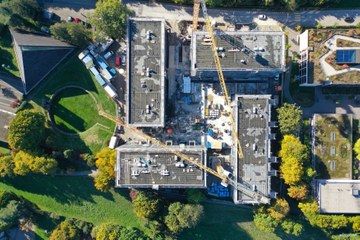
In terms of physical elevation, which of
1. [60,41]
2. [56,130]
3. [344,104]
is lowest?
[56,130]

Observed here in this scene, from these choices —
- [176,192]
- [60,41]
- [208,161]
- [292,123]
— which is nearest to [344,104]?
[292,123]

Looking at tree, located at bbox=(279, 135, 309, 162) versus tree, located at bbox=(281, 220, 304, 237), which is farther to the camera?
tree, located at bbox=(281, 220, 304, 237)

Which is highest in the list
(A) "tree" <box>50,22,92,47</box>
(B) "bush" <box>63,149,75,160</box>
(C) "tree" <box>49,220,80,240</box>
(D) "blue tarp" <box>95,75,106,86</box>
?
(A) "tree" <box>50,22,92,47</box>

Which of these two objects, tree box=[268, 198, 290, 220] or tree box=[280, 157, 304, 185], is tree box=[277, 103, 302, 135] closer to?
tree box=[280, 157, 304, 185]

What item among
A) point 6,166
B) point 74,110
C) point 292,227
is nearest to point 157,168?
point 74,110

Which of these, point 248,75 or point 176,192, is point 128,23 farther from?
point 176,192

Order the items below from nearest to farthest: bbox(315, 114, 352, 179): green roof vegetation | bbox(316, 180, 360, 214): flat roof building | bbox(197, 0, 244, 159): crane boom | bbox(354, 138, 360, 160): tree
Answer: bbox(197, 0, 244, 159): crane boom, bbox(354, 138, 360, 160): tree, bbox(316, 180, 360, 214): flat roof building, bbox(315, 114, 352, 179): green roof vegetation

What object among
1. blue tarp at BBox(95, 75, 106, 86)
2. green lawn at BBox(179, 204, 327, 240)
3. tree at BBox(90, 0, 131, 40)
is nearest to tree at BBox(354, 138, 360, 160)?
green lawn at BBox(179, 204, 327, 240)

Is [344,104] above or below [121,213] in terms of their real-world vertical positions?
above
